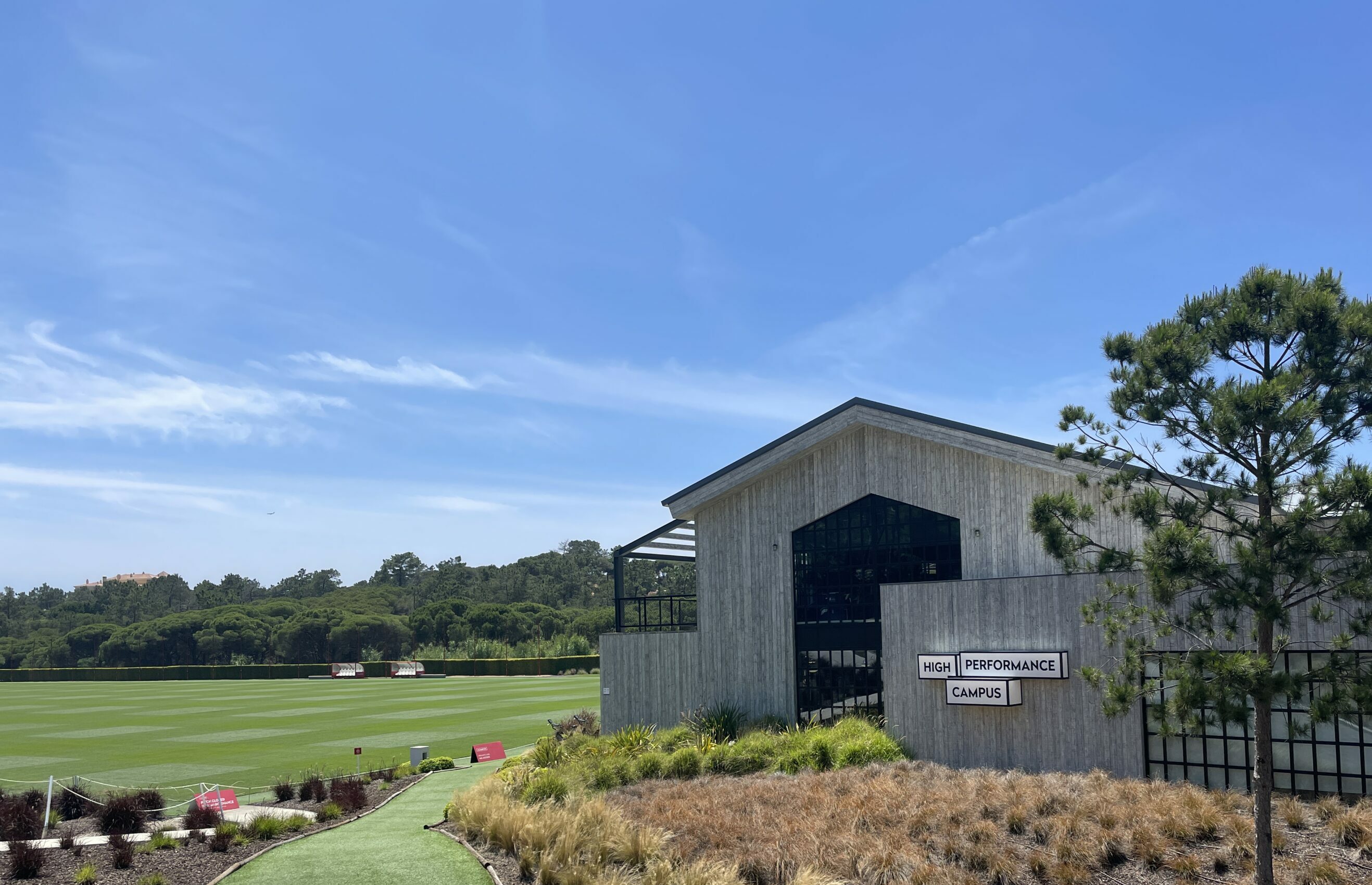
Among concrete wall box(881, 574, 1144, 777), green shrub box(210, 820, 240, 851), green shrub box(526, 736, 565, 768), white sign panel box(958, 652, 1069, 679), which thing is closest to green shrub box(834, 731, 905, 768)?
concrete wall box(881, 574, 1144, 777)

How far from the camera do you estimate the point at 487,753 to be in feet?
90.9

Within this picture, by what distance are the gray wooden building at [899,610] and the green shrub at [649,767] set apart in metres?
5.60

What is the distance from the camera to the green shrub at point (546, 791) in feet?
56.7

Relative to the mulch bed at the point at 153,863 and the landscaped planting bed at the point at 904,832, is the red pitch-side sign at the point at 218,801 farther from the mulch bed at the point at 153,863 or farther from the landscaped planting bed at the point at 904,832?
the landscaped planting bed at the point at 904,832

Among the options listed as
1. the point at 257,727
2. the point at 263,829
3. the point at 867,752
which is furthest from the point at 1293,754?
the point at 257,727

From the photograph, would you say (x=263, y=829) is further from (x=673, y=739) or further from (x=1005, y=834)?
(x=1005, y=834)

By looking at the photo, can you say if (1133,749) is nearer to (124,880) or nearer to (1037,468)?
(1037,468)

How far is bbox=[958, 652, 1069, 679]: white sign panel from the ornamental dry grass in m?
3.42

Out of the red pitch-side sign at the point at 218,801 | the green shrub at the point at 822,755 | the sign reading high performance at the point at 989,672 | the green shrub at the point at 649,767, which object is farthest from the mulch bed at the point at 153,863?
the sign reading high performance at the point at 989,672

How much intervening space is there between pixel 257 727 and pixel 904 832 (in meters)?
38.5

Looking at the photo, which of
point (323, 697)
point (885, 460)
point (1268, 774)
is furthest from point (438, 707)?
point (1268, 774)

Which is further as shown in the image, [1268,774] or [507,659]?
[507,659]

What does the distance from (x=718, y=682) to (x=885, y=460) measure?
756cm

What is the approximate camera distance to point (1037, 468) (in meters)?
23.6
